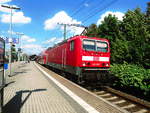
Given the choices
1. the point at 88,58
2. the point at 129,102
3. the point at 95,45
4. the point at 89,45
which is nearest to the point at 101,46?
the point at 95,45

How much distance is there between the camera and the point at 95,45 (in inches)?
472

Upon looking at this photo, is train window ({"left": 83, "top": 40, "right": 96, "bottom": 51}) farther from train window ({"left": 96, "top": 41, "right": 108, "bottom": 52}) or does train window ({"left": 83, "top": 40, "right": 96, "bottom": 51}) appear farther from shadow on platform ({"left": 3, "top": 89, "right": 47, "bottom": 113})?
shadow on platform ({"left": 3, "top": 89, "right": 47, "bottom": 113})

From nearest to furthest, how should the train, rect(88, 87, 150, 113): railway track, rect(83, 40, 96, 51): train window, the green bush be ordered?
rect(88, 87, 150, 113): railway track < the green bush < the train < rect(83, 40, 96, 51): train window

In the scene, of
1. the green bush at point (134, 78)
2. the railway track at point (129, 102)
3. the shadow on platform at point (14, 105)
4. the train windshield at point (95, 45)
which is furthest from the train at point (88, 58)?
the shadow on platform at point (14, 105)

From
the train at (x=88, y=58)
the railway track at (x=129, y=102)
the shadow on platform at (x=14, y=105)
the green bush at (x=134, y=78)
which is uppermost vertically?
the train at (x=88, y=58)

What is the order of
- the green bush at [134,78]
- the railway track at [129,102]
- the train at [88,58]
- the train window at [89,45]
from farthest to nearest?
the train window at [89,45]
the train at [88,58]
the green bush at [134,78]
the railway track at [129,102]

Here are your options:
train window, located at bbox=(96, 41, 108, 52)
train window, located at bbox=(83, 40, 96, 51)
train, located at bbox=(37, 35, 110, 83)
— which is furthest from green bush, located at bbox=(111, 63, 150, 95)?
train window, located at bbox=(83, 40, 96, 51)

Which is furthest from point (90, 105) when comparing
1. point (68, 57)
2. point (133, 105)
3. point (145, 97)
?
point (68, 57)

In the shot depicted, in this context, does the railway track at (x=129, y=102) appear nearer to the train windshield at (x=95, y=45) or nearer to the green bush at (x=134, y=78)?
the green bush at (x=134, y=78)

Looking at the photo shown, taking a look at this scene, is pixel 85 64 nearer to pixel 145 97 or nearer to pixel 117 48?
pixel 145 97

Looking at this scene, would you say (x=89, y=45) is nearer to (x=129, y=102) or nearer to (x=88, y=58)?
(x=88, y=58)

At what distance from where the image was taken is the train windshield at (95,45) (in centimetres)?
1162

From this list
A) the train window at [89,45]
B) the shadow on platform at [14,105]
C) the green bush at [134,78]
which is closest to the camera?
the shadow on platform at [14,105]

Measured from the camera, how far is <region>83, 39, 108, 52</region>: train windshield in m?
11.6
